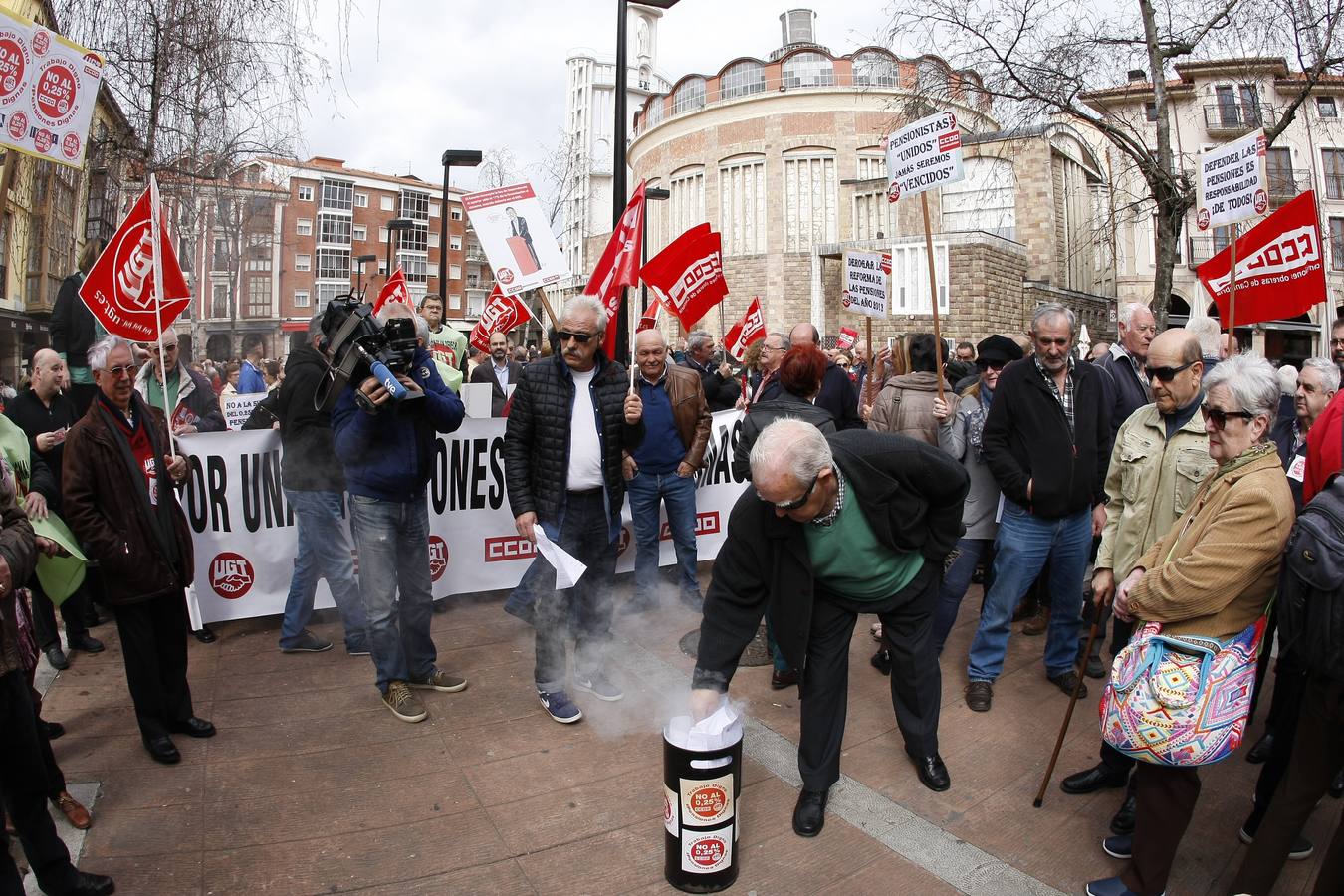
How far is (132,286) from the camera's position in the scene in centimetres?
472

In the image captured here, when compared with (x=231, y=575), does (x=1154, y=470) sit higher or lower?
higher

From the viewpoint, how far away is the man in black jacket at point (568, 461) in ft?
14.0

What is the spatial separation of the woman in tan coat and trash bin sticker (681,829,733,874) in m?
1.25

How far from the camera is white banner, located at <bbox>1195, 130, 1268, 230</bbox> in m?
5.71

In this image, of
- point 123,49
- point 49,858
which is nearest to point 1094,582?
point 49,858

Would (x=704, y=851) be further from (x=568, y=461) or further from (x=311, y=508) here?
(x=311, y=508)

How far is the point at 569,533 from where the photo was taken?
14.5 feet

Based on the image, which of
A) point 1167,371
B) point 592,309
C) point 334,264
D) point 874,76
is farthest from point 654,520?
point 334,264

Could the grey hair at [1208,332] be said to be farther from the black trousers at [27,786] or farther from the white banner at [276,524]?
the black trousers at [27,786]

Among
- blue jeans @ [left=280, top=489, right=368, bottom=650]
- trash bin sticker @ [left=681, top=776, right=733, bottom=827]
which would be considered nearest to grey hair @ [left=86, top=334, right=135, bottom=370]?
blue jeans @ [left=280, top=489, right=368, bottom=650]

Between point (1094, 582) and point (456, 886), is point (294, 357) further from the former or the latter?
point (1094, 582)

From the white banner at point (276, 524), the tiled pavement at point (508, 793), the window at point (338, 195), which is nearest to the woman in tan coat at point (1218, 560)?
the tiled pavement at point (508, 793)

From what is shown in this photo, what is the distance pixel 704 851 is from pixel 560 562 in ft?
5.11

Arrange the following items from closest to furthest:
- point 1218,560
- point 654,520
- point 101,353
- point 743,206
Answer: point 1218,560 → point 101,353 → point 654,520 → point 743,206
